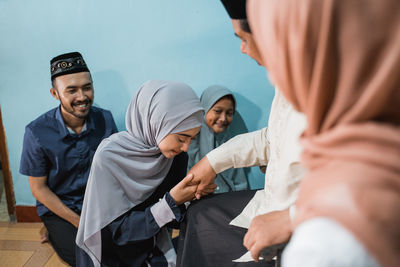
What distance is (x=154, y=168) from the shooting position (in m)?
1.53

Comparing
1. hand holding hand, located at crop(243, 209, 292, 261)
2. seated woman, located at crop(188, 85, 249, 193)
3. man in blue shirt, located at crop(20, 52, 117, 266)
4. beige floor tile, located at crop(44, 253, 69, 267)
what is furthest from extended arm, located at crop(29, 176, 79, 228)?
hand holding hand, located at crop(243, 209, 292, 261)

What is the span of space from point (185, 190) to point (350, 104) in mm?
977

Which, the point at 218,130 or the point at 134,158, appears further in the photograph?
the point at 218,130

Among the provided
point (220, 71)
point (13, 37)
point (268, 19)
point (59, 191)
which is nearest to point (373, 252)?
point (268, 19)

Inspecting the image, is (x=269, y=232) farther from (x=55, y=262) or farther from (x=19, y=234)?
(x=19, y=234)

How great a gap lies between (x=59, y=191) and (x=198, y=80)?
106 cm

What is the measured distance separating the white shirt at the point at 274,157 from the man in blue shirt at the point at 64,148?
100 centimetres

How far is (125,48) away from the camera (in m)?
2.08

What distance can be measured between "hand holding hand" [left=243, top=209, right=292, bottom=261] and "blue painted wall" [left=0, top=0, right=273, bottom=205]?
143 centimetres

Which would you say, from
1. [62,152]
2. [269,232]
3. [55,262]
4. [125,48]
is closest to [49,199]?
[62,152]

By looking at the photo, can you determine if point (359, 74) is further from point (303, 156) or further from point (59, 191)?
point (59, 191)

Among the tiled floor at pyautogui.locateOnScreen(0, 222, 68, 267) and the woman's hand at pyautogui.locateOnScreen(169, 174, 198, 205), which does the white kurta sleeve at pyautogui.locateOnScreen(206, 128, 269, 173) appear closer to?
the woman's hand at pyautogui.locateOnScreen(169, 174, 198, 205)

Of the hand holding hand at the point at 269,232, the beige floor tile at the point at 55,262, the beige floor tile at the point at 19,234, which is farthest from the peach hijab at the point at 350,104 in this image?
the beige floor tile at the point at 19,234

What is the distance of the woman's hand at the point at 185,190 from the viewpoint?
1290 millimetres
